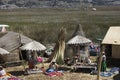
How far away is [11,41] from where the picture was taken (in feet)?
81.0

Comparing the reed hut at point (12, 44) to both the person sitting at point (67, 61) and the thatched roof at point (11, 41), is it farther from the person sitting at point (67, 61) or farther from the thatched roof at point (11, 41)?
the person sitting at point (67, 61)

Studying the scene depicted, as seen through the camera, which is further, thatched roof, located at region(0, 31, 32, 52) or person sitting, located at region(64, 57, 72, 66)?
thatched roof, located at region(0, 31, 32, 52)

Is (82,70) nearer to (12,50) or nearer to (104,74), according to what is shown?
(104,74)

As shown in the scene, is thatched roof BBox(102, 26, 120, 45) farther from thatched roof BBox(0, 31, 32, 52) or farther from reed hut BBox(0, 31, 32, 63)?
reed hut BBox(0, 31, 32, 63)

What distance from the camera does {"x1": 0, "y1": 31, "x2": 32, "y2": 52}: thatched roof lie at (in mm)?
24100

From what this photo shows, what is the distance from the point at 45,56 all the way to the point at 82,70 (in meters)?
5.48

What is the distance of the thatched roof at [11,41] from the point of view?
2410 centimetres

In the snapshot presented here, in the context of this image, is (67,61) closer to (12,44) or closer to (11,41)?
(12,44)

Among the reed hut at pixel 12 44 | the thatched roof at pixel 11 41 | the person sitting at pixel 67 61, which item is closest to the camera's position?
the person sitting at pixel 67 61

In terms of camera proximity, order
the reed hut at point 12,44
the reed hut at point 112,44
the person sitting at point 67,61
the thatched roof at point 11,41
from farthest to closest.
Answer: the thatched roof at point 11,41
the reed hut at point 12,44
the reed hut at point 112,44
the person sitting at point 67,61

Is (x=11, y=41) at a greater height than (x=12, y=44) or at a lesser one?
greater

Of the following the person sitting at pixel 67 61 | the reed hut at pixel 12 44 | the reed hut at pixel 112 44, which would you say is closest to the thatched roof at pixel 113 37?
the reed hut at pixel 112 44

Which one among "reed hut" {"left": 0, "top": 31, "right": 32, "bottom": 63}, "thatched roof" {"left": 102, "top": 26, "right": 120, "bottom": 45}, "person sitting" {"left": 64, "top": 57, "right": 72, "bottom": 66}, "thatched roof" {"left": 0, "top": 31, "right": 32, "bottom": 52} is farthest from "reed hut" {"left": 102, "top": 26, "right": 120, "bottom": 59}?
"reed hut" {"left": 0, "top": 31, "right": 32, "bottom": 63}

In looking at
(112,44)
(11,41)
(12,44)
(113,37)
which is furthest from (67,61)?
(11,41)
